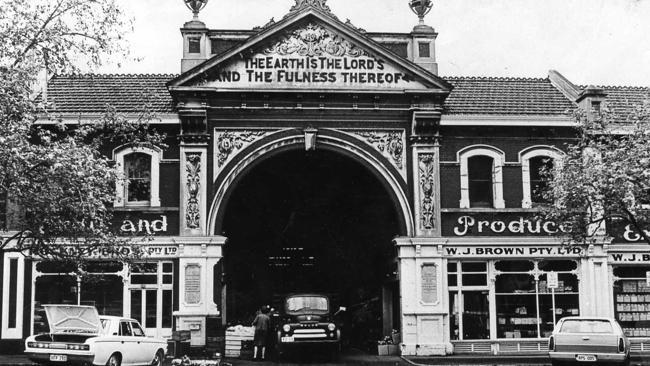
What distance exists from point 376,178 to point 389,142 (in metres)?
1.25

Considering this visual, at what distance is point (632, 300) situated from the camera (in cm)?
2855

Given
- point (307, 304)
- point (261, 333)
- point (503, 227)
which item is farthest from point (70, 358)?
point (503, 227)

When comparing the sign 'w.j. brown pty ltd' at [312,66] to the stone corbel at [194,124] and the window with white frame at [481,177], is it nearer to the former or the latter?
the stone corbel at [194,124]

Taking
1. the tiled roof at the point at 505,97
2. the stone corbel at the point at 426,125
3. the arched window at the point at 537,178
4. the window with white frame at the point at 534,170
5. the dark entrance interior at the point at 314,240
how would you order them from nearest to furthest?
1. the stone corbel at the point at 426,125
2. the window with white frame at the point at 534,170
3. the arched window at the point at 537,178
4. the tiled roof at the point at 505,97
5. the dark entrance interior at the point at 314,240

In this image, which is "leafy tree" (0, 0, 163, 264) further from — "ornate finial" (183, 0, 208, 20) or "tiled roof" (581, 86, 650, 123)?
"tiled roof" (581, 86, 650, 123)

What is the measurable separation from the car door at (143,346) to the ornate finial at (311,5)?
1167cm

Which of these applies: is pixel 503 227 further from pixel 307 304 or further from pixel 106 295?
pixel 106 295

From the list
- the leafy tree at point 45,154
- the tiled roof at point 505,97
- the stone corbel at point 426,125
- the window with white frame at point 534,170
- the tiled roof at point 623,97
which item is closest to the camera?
the leafy tree at point 45,154

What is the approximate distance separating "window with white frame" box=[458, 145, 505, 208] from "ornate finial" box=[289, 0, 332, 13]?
645 cm

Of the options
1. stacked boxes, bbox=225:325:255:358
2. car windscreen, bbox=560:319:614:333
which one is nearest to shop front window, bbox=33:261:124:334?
stacked boxes, bbox=225:325:255:358

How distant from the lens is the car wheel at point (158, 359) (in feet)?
74.6

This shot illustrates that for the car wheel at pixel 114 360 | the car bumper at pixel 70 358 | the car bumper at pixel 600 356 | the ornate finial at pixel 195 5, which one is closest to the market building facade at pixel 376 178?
the ornate finial at pixel 195 5

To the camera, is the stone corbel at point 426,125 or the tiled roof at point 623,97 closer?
the stone corbel at point 426,125

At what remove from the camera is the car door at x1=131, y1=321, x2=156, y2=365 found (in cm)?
2175
